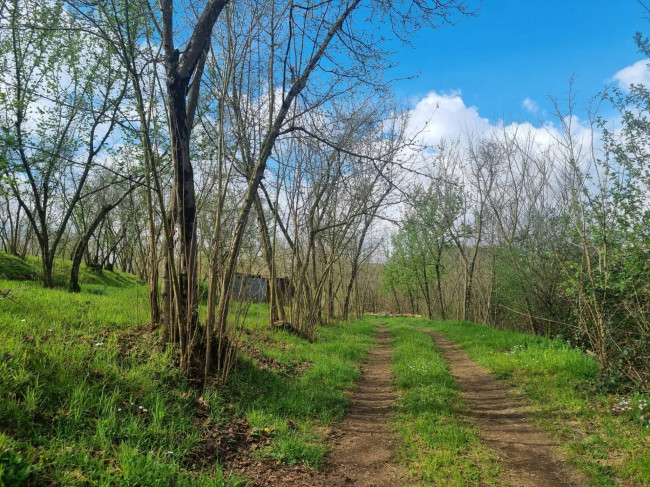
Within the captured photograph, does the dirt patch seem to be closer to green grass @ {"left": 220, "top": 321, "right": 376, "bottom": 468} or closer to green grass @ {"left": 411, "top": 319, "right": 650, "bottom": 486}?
green grass @ {"left": 220, "top": 321, "right": 376, "bottom": 468}

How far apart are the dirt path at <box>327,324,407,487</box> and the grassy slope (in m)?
0.23

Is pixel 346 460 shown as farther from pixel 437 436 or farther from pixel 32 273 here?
pixel 32 273

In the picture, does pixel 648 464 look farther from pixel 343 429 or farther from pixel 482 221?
pixel 482 221

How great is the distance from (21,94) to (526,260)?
18.2 metres

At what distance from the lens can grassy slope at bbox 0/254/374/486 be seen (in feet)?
8.90

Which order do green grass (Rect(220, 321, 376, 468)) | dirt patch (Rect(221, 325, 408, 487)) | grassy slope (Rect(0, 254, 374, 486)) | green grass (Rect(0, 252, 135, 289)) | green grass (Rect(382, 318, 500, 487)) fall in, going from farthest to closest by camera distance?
green grass (Rect(0, 252, 135, 289)) < green grass (Rect(220, 321, 376, 468)) < green grass (Rect(382, 318, 500, 487)) < dirt patch (Rect(221, 325, 408, 487)) < grassy slope (Rect(0, 254, 374, 486))

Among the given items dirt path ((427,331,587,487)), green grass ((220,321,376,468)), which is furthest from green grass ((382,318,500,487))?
green grass ((220,321,376,468))

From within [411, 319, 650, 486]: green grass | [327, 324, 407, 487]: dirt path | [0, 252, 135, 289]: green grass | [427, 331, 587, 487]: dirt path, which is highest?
[0, 252, 135, 289]: green grass

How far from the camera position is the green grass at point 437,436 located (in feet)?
11.3

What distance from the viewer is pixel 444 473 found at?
136 inches

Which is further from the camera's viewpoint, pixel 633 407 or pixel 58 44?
pixel 58 44

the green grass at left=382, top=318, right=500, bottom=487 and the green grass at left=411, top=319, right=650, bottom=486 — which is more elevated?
the green grass at left=411, top=319, right=650, bottom=486

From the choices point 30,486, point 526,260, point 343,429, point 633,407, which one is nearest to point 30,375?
point 30,486

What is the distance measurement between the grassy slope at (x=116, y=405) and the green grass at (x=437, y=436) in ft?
3.06
